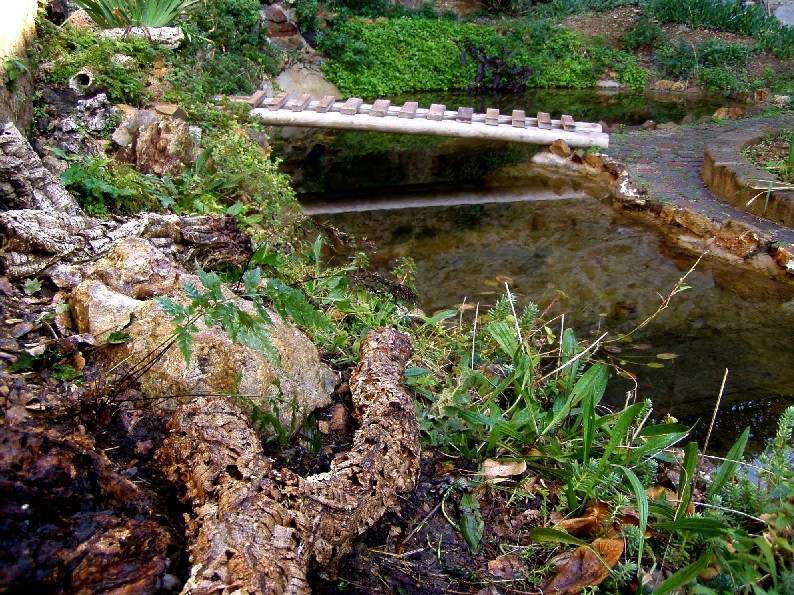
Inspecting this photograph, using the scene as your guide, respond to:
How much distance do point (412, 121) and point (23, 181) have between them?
15.8 ft

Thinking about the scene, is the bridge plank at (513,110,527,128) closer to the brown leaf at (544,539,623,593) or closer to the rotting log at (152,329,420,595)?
the rotting log at (152,329,420,595)

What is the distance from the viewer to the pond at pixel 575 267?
13.8 ft

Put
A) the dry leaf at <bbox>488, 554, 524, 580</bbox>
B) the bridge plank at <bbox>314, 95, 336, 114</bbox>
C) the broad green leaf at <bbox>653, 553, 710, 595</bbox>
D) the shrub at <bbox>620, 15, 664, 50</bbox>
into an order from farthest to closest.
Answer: the shrub at <bbox>620, 15, 664, 50</bbox>
the bridge plank at <bbox>314, 95, 336, 114</bbox>
the dry leaf at <bbox>488, 554, 524, 580</bbox>
the broad green leaf at <bbox>653, 553, 710, 595</bbox>

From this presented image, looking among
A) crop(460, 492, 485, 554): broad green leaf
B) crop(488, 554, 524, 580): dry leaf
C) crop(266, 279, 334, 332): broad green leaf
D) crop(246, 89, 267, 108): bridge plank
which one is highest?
crop(266, 279, 334, 332): broad green leaf

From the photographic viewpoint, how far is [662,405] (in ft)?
13.0

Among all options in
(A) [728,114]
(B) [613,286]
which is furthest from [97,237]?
(A) [728,114]

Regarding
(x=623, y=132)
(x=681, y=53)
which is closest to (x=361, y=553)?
(x=623, y=132)

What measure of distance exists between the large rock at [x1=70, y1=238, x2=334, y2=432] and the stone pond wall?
5.51ft

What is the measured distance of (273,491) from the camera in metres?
1.77

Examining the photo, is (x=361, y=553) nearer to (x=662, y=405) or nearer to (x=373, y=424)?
(x=373, y=424)

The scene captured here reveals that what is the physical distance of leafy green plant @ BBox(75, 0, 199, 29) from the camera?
19.8 feet

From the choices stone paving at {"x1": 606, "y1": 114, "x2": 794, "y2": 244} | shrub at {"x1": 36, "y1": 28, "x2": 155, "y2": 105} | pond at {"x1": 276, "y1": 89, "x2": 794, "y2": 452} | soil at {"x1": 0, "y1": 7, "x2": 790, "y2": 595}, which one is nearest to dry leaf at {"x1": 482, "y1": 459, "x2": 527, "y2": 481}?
soil at {"x1": 0, "y1": 7, "x2": 790, "y2": 595}

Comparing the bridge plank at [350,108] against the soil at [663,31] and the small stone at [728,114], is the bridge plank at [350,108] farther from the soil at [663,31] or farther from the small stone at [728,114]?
the soil at [663,31]

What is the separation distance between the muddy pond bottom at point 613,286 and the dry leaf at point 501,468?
5.09ft
